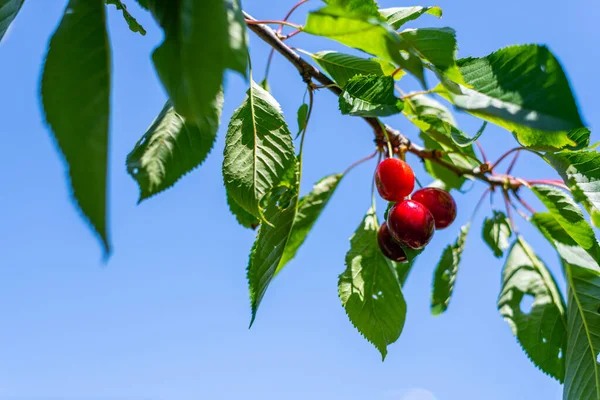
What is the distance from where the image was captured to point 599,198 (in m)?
1.73

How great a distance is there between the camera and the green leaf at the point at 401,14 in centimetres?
156

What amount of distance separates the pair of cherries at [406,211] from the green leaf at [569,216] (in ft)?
1.01

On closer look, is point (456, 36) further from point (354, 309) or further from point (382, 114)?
point (354, 309)

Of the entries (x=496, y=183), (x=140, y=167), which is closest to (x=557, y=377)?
(x=496, y=183)

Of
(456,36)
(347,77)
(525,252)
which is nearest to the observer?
(456,36)

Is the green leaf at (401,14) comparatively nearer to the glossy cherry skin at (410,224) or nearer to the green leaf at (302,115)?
the green leaf at (302,115)

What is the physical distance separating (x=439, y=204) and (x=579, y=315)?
673mm

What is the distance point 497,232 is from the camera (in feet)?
8.21

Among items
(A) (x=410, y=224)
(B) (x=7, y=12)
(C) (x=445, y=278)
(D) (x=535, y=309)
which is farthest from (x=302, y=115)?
(D) (x=535, y=309)

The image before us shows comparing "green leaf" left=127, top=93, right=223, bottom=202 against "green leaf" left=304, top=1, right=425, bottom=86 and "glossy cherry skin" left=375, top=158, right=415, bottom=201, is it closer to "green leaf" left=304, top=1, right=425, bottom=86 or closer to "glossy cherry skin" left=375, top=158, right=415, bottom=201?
"green leaf" left=304, top=1, right=425, bottom=86

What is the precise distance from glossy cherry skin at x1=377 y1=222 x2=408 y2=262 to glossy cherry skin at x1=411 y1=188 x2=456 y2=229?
0.17 meters

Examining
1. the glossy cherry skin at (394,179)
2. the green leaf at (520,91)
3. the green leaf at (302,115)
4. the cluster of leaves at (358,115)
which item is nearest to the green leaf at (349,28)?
the cluster of leaves at (358,115)

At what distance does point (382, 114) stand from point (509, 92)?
335mm

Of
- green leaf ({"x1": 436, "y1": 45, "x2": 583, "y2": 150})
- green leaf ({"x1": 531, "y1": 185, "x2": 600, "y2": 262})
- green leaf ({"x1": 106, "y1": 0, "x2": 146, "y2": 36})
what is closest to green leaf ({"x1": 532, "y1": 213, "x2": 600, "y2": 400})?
green leaf ({"x1": 531, "y1": 185, "x2": 600, "y2": 262})
